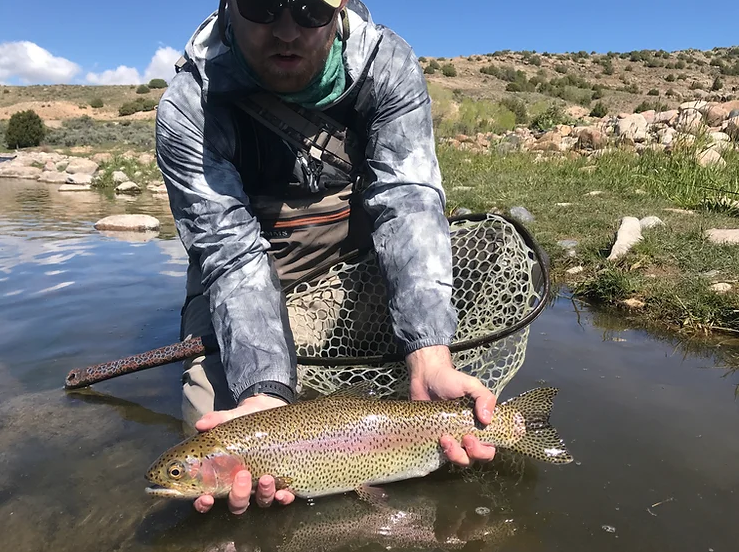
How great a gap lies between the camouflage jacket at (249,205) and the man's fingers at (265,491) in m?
0.50

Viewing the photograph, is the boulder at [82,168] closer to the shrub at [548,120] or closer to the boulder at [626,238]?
the shrub at [548,120]

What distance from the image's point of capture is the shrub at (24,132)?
33031 millimetres

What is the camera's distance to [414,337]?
101 inches

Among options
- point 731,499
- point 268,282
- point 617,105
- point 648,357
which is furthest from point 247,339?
point 617,105

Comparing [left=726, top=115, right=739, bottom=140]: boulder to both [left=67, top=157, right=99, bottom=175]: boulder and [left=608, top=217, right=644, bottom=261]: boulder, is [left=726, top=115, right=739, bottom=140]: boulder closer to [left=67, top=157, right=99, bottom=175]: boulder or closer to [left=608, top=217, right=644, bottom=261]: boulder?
[left=608, top=217, right=644, bottom=261]: boulder

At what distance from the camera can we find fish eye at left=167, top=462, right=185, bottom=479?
6.93 feet

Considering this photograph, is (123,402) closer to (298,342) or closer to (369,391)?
(298,342)

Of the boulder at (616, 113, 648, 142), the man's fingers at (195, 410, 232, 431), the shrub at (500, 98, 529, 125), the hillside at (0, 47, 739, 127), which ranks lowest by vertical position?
the man's fingers at (195, 410, 232, 431)

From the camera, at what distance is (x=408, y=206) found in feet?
9.43

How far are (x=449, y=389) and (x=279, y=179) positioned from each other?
161 centimetres

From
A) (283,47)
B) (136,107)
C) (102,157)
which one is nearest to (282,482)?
(283,47)

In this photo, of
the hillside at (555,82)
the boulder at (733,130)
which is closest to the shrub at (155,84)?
the hillside at (555,82)

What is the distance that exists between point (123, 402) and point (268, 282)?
1265mm

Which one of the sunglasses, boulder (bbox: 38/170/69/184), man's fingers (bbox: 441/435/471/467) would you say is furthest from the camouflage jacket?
boulder (bbox: 38/170/69/184)
